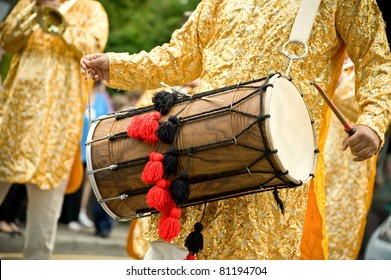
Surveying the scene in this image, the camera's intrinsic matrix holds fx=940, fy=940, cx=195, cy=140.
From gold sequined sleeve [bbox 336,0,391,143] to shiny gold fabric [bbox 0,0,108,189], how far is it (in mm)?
3048

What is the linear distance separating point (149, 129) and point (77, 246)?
5.47 meters

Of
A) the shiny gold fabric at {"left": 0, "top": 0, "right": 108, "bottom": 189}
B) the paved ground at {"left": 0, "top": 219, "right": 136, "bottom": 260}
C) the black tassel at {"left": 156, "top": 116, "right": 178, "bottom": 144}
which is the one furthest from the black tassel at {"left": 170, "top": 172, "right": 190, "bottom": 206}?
the paved ground at {"left": 0, "top": 219, "right": 136, "bottom": 260}

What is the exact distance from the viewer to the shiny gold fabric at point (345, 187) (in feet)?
20.9

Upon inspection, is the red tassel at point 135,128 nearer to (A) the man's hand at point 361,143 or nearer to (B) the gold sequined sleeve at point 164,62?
(B) the gold sequined sleeve at point 164,62

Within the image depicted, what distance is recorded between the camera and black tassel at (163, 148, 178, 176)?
11.6 ft

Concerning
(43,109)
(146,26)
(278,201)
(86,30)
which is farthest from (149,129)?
(146,26)

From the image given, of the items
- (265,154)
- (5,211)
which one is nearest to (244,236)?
(265,154)

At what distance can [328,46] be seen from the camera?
12.9 feet

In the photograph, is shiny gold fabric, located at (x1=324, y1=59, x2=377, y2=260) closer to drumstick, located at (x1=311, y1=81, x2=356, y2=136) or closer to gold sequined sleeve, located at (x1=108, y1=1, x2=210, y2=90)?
gold sequined sleeve, located at (x1=108, y1=1, x2=210, y2=90)

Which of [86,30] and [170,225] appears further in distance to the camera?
[86,30]

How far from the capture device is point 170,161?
11.6 feet

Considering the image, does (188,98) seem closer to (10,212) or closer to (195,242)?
(195,242)
